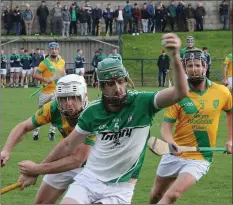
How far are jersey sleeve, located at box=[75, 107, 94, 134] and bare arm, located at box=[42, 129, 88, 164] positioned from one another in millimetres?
44

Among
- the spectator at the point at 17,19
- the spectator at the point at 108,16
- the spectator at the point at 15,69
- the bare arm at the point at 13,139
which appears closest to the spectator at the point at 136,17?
the spectator at the point at 108,16

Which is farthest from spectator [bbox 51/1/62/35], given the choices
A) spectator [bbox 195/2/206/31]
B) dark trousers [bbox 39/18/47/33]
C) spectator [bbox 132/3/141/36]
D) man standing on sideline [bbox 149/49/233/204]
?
man standing on sideline [bbox 149/49/233/204]

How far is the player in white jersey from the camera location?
22.8 feet

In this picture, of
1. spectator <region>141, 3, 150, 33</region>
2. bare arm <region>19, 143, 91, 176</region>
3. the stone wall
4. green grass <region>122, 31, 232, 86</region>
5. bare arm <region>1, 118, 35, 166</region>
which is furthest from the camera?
the stone wall

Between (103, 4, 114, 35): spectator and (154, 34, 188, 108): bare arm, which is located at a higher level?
(154, 34, 188, 108): bare arm

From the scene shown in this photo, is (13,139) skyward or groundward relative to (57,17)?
skyward

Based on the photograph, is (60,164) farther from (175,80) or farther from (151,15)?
(151,15)

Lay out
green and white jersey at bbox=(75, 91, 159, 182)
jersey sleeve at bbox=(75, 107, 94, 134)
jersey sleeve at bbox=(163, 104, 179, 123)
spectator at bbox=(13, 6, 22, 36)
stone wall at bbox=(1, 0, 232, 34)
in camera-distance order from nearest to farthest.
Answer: green and white jersey at bbox=(75, 91, 159, 182) → jersey sleeve at bbox=(75, 107, 94, 134) → jersey sleeve at bbox=(163, 104, 179, 123) → spectator at bbox=(13, 6, 22, 36) → stone wall at bbox=(1, 0, 232, 34)

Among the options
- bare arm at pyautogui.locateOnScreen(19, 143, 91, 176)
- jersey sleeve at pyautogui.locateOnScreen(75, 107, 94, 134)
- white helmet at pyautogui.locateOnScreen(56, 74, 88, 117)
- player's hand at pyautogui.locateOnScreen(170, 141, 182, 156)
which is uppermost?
white helmet at pyautogui.locateOnScreen(56, 74, 88, 117)

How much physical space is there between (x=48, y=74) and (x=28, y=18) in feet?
99.0

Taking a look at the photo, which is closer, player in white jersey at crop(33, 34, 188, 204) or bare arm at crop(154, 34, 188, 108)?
bare arm at crop(154, 34, 188, 108)

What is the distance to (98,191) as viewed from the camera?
23.1 ft

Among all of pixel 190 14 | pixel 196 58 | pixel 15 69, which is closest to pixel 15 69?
pixel 15 69

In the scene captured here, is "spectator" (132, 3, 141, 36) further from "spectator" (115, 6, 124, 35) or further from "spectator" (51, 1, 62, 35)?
"spectator" (51, 1, 62, 35)
